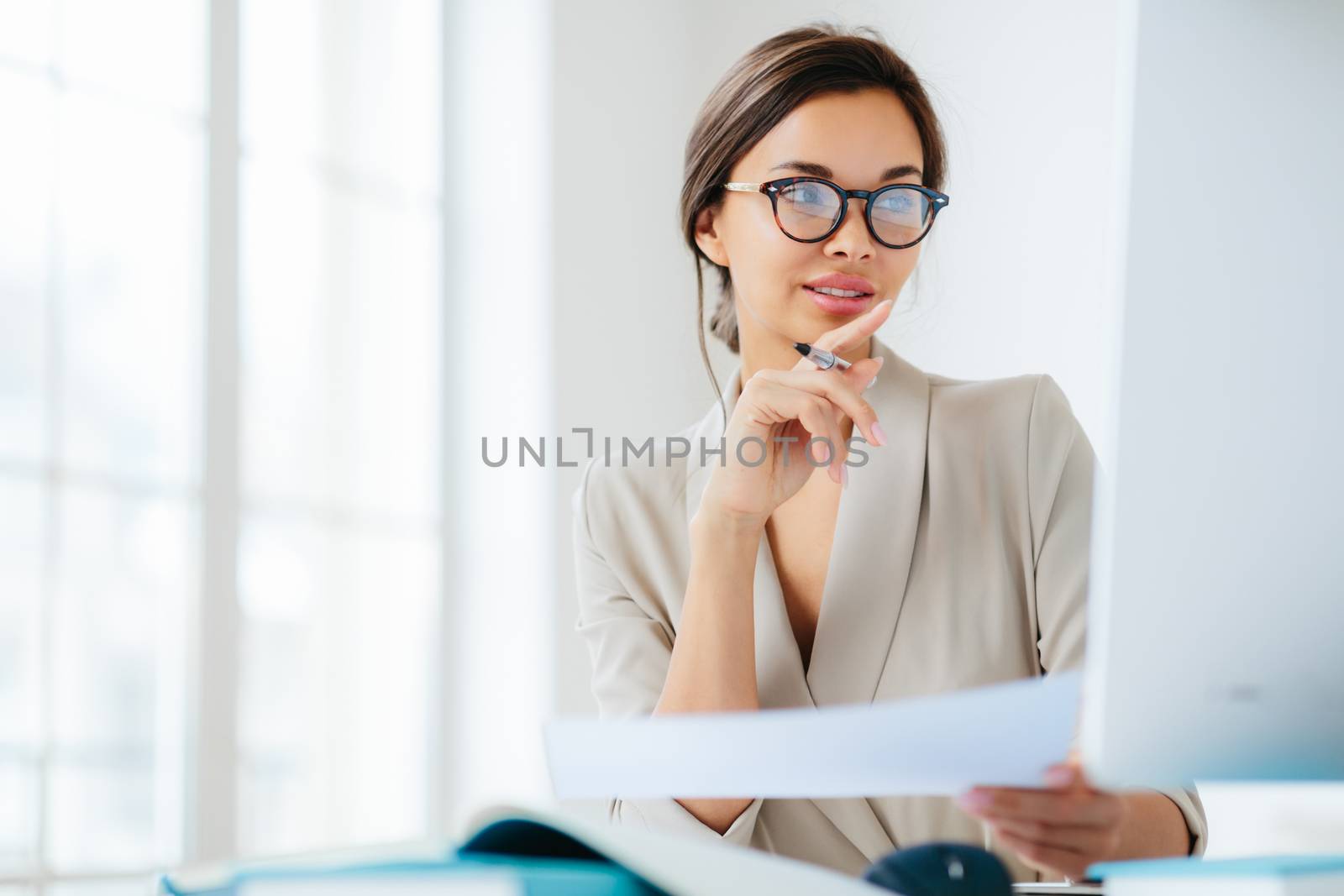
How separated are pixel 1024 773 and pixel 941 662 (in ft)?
2.41

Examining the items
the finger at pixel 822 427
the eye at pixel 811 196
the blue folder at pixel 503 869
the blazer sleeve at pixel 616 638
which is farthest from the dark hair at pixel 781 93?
the blue folder at pixel 503 869

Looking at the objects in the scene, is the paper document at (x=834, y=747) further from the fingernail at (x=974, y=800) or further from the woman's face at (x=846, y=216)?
the woman's face at (x=846, y=216)

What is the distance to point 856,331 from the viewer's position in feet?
3.81

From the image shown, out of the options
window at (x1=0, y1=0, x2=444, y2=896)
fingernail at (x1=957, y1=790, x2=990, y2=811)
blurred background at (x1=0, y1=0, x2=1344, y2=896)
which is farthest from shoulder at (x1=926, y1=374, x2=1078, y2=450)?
window at (x1=0, y1=0, x2=444, y2=896)

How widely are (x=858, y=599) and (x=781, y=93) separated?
0.59 metres

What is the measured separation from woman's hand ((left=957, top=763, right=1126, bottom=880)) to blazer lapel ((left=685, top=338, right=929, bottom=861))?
514 mm

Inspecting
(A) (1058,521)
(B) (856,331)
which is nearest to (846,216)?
(B) (856,331)

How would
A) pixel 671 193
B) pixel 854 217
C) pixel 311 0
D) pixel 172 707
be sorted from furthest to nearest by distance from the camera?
pixel 671 193, pixel 311 0, pixel 172 707, pixel 854 217

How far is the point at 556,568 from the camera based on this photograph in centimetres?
320

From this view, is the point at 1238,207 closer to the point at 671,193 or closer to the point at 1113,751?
the point at 1113,751

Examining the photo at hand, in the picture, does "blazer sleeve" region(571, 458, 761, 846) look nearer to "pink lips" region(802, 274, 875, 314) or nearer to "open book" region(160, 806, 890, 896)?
"pink lips" region(802, 274, 875, 314)

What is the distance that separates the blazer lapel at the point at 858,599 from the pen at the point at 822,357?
→ 0.38 feet

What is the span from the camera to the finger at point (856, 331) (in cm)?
110

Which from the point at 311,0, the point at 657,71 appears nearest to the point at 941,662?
the point at 311,0
